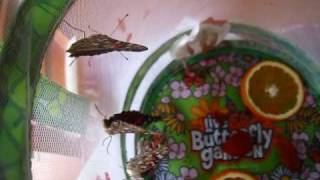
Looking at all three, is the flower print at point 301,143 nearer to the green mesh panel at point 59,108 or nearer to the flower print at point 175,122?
the flower print at point 175,122

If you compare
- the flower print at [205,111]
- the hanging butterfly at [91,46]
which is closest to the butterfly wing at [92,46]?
the hanging butterfly at [91,46]

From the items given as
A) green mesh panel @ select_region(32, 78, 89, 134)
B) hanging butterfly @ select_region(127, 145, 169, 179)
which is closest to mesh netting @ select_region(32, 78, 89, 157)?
green mesh panel @ select_region(32, 78, 89, 134)

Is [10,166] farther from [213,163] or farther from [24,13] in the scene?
[213,163]

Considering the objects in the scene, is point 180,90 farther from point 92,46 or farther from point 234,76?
point 92,46

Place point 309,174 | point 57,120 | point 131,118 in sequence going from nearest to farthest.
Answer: point 57,120
point 131,118
point 309,174

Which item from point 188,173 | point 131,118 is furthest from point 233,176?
point 131,118

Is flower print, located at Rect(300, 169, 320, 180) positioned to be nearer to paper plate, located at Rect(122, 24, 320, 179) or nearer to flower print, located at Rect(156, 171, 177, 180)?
paper plate, located at Rect(122, 24, 320, 179)
